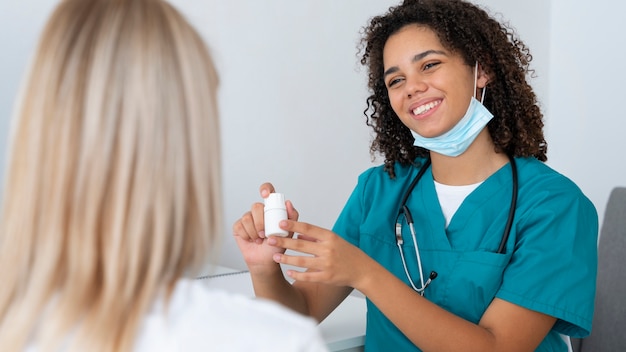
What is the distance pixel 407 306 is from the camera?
1.11m

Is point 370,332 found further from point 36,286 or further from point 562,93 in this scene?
point 562,93

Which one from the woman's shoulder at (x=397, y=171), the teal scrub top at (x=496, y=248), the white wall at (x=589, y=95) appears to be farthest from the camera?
the white wall at (x=589, y=95)

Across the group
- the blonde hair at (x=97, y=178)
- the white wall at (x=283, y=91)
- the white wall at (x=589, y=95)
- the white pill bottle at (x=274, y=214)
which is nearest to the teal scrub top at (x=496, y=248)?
the white pill bottle at (x=274, y=214)

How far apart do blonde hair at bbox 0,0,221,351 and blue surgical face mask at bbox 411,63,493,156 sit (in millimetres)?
822

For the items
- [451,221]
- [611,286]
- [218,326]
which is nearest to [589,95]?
[611,286]

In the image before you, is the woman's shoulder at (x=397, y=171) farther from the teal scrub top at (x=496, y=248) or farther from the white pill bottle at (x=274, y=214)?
the white pill bottle at (x=274, y=214)

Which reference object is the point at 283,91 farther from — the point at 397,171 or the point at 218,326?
the point at 218,326

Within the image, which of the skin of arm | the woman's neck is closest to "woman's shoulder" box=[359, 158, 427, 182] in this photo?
the woman's neck

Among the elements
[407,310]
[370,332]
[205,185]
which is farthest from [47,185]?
[370,332]

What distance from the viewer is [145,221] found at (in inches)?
23.4

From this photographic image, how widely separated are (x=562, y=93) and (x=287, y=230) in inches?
80.8

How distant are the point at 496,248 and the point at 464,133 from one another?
0.24 m

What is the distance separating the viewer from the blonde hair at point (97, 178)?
582 millimetres

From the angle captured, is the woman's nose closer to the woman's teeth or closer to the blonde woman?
the woman's teeth
